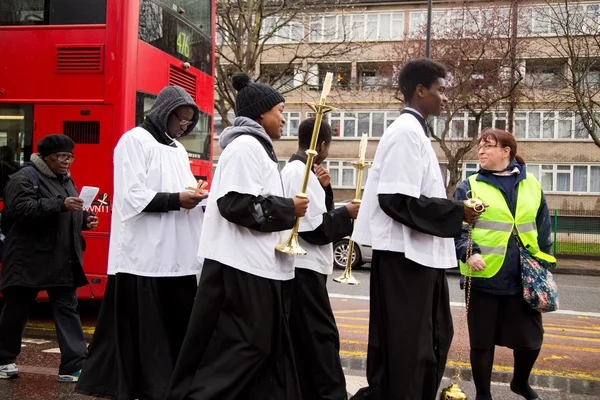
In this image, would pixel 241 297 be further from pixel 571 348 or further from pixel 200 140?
pixel 200 140

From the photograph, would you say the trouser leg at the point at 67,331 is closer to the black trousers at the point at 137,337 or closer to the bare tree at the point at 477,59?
the black trousers at the point at 137,337

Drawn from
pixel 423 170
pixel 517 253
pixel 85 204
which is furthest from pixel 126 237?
→ pixel 517 253

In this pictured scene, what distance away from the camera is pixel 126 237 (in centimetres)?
418

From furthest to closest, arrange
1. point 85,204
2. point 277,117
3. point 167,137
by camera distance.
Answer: point 85,204 → point 167,137 → point 277,117

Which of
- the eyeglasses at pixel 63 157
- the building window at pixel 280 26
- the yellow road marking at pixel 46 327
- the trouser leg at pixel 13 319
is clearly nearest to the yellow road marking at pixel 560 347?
the yellow road marking at pixel 46 327

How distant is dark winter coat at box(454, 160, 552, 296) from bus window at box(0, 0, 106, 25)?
5.00 m

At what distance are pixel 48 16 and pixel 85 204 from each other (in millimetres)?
3678

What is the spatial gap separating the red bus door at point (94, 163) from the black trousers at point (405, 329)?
15.7 ft

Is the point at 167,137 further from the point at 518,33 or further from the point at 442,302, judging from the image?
the point at 518,33

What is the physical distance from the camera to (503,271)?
4410 mm

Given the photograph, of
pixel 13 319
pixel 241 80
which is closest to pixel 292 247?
pixel 241 80

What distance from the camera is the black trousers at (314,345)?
13.4ft

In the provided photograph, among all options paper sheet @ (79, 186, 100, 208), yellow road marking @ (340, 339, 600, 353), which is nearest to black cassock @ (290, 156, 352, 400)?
paper sheet @ (79, 186, 100, 208)

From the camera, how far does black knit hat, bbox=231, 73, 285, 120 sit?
371cm
